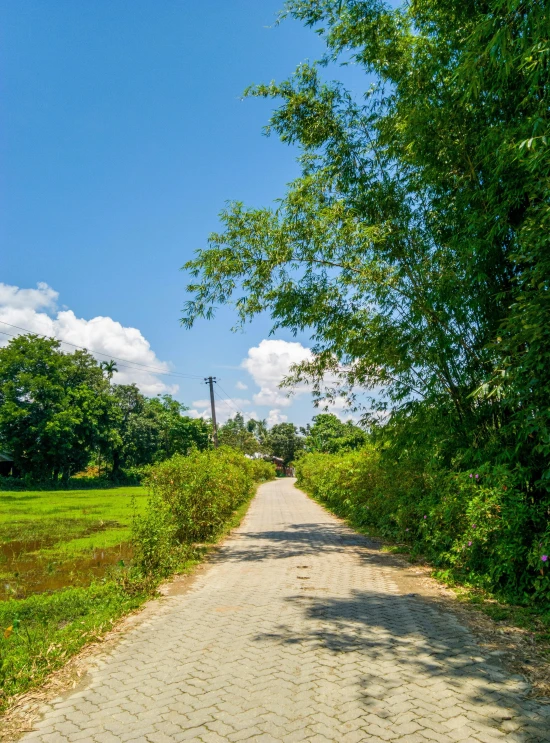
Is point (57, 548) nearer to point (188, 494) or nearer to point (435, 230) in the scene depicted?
point (188, 494)

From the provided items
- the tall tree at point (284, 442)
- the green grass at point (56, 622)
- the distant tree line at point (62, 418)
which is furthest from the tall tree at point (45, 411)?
the tall tree at point (284, 442)

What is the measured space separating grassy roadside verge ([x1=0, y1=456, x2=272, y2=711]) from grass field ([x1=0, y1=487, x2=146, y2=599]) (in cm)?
97

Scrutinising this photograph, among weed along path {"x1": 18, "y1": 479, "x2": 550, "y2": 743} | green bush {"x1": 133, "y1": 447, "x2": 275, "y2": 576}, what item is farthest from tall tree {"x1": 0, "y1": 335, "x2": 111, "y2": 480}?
weed along path {"x1": 18, "y1": 479, "x2": 550, "y2": 743}

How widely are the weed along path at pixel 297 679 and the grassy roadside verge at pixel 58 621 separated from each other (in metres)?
0.36

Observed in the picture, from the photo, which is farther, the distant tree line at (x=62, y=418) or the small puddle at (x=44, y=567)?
the distant tree line at (x=62, y=418)

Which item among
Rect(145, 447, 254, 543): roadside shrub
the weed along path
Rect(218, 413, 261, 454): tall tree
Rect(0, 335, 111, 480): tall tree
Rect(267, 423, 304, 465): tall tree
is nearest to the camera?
the weed along path

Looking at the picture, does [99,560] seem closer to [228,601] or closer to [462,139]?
[228,601]

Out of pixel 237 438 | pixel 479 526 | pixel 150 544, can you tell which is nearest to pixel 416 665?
pixel 479 526

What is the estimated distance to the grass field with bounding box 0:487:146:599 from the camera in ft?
27.0

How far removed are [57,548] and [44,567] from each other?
6.54 feet

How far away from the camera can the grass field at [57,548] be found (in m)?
8.24

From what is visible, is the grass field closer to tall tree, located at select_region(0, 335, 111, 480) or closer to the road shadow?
the road shadow

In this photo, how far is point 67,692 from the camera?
3.71 m

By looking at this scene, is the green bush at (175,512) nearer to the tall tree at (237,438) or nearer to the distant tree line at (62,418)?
the distant tree line at (62,418)
